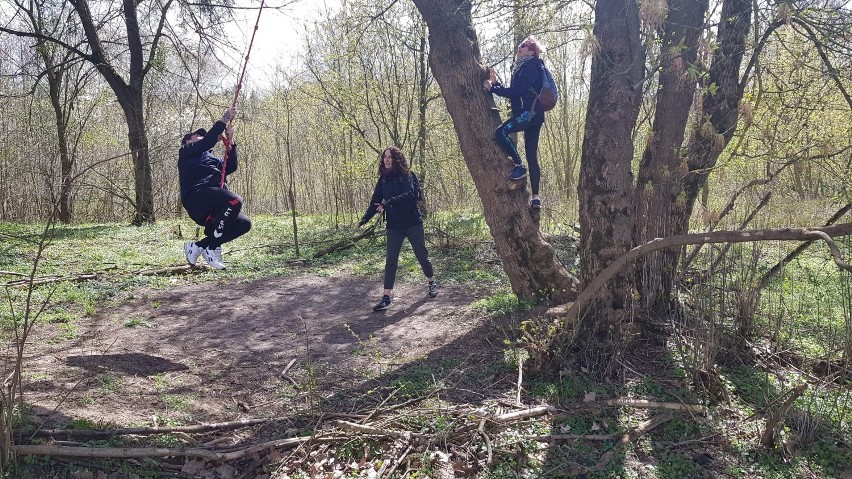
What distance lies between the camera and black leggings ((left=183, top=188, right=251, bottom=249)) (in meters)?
5.89

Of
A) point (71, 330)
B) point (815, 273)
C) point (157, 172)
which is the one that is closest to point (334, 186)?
point (157, 172)

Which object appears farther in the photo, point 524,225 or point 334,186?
point 334,186

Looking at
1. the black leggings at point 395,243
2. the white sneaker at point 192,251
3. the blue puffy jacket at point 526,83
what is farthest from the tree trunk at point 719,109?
the white sneaker at point 192,251

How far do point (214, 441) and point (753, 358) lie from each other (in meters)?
4.16

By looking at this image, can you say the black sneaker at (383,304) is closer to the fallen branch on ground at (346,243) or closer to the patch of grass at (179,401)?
the patch of grass at (179,401)

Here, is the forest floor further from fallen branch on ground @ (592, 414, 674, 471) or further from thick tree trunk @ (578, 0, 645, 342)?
thick tree trunk @ (578, 0, 645, 342)

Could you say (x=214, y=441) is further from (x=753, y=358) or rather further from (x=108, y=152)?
(x=108, y=152)

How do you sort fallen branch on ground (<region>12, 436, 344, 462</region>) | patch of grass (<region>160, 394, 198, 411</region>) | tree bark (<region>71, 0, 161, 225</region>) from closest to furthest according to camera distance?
fallen branch on ground (<region>12, 436, 344, 462</region>), patch of grass (<region>160, 394, 198, 411</region>), tree bark (<region>71, 0, 161, 225</region>)

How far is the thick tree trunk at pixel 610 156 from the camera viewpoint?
15.7 feet

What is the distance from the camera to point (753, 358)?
186 inches

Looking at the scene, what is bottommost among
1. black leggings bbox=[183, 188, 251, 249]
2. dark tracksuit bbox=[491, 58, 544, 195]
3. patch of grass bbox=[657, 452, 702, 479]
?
patch of grass bbox=[657, 452, 702, 479]

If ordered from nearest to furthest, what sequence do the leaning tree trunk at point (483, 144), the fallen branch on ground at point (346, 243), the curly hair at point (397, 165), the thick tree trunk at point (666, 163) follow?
the thick tree trunk at point (666, 163), the leaning tree trunk at point (483, 144), the curly hair at point (397, 165), the fallen branch on ground at point (346, 243)

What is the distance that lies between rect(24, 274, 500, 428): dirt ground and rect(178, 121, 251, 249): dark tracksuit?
110 centimetres

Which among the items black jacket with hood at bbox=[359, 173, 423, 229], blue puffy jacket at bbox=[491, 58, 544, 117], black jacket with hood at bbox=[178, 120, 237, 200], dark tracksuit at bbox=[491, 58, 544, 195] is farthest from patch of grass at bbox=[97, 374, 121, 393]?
blue puffy jacket at bbox=[491, 58, 544, 117]
